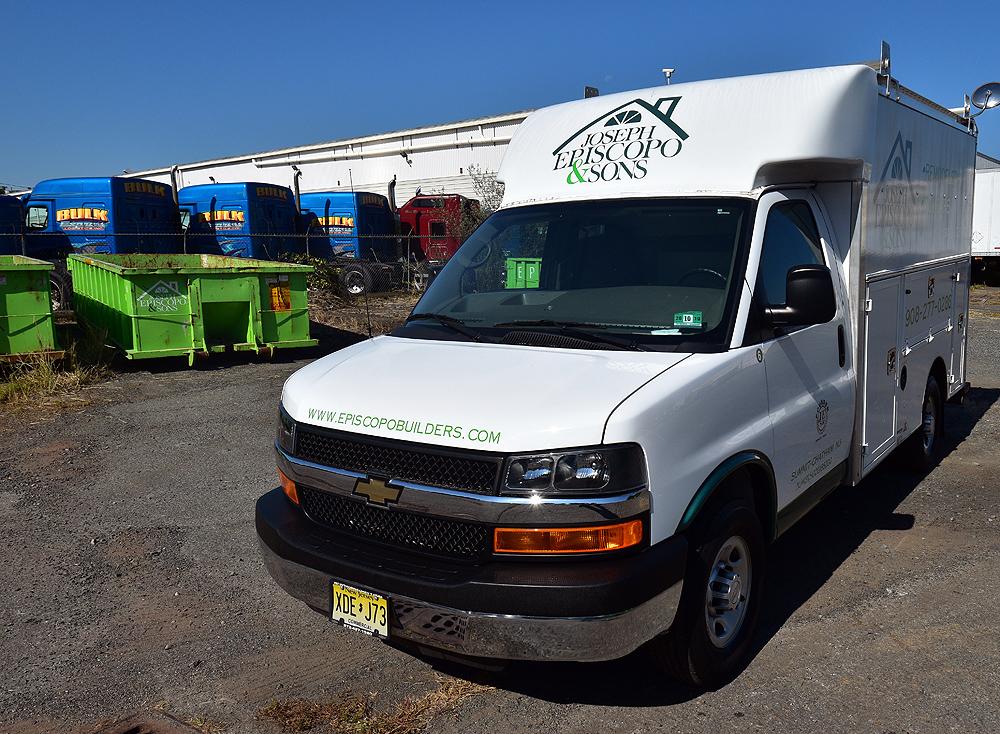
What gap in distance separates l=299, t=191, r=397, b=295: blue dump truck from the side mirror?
22.1 m

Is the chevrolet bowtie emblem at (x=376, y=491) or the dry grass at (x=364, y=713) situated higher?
the chevrolet bowtie emblem at (x=376, y=491)

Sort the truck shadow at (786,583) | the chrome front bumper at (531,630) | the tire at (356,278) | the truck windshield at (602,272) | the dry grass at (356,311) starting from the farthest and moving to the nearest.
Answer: the tire at (356,278) < the dry grass at (356,311) < the truck windshield at (602,272) < the truck shadow at (786,583) < the chrome front bumper at (531,630)

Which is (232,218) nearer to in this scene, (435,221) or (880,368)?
(435,221)

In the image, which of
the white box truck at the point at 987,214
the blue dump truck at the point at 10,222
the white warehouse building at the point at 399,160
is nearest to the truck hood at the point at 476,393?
the blue dump truck at the point at 10,222

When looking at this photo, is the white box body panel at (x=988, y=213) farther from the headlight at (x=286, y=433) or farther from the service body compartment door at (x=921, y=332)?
the headlight at (x=286, y=433)

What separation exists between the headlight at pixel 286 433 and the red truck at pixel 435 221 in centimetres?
2259

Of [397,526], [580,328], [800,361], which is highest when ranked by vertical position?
[580,328]

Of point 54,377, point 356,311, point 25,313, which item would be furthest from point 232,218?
point 54,377

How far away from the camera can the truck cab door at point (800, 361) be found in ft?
13.3

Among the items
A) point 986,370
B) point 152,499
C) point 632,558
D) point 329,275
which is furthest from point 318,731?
point 329,275

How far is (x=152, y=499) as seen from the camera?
261 inches

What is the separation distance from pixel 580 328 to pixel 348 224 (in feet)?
77.3

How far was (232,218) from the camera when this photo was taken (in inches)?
939

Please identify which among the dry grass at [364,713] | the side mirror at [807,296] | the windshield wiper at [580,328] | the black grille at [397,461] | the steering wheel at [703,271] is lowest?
the dry grass at [364,713]
